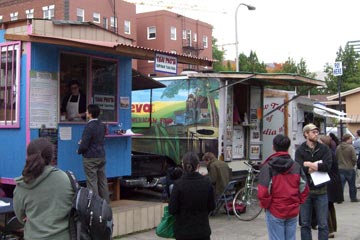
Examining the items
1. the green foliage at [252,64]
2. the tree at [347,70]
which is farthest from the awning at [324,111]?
the green foliage at [252,64]

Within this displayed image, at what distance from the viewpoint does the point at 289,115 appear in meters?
14.5

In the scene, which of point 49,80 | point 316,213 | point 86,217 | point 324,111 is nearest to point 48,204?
point 86,217

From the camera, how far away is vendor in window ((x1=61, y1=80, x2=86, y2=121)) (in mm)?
8116

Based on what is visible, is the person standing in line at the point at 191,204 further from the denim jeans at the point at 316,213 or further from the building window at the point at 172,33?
the building window at the point at 172,33

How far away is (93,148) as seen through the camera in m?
7.62

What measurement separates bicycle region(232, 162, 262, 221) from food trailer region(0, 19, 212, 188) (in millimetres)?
2896

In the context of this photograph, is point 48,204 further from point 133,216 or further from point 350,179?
point 350,179

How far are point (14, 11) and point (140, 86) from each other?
3507cm

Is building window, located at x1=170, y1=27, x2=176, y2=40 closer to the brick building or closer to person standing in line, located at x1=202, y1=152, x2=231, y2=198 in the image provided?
the brick building

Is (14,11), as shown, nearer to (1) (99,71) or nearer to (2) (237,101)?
(2) (237,101)

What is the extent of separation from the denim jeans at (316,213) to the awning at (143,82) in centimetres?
517

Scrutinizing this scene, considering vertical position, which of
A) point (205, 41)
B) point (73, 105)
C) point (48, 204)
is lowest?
point (48, 204)

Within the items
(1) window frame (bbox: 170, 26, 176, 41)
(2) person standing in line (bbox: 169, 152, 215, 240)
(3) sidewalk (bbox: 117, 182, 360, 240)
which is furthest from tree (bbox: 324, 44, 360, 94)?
(2) person standing in line (bbox: 169, 152, 215, 240)

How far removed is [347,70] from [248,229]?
3315 cm
